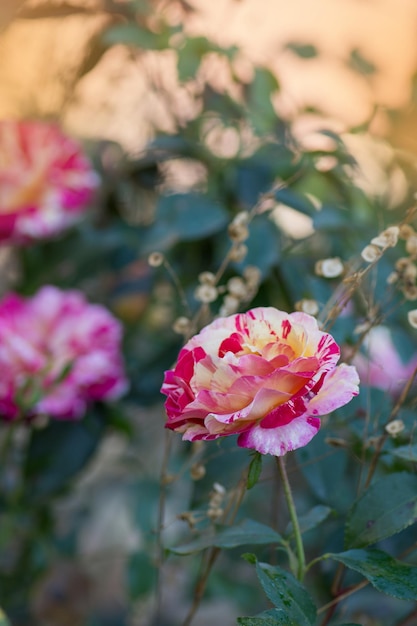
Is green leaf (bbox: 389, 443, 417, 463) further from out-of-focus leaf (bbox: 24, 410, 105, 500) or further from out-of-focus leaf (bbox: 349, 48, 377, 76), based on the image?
out-of-focus leaf (bbox: 349, 48, 377, 76)

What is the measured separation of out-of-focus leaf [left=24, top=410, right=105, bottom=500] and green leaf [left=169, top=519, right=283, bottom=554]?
16.7 inches

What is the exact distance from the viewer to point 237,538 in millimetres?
420

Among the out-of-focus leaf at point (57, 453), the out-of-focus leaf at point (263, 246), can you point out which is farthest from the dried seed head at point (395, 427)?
the out-of-focus leaf at point (57, 453)

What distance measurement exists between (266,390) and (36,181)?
59 cm

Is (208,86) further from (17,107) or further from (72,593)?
(72,593)

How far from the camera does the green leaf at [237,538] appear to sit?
41cm

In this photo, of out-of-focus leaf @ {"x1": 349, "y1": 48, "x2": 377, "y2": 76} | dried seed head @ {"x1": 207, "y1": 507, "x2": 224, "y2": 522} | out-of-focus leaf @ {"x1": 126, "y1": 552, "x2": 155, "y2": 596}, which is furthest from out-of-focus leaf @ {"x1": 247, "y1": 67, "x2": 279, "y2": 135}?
out-of-focus leaf @ {"x1": 126, "y1": 552, "x2": 155, "y2": 596}

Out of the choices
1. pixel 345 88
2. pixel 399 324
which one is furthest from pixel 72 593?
pixel 345 88

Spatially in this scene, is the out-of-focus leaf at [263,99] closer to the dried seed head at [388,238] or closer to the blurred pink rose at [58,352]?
the blurred pink rose at [58,352]

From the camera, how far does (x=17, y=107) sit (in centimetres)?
110

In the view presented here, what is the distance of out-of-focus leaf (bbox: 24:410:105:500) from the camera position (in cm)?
84

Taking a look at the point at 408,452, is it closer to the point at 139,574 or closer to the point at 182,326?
the point at 182,326

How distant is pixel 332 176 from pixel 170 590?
0.82m

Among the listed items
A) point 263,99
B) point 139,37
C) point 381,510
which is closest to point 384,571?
point 381,510
